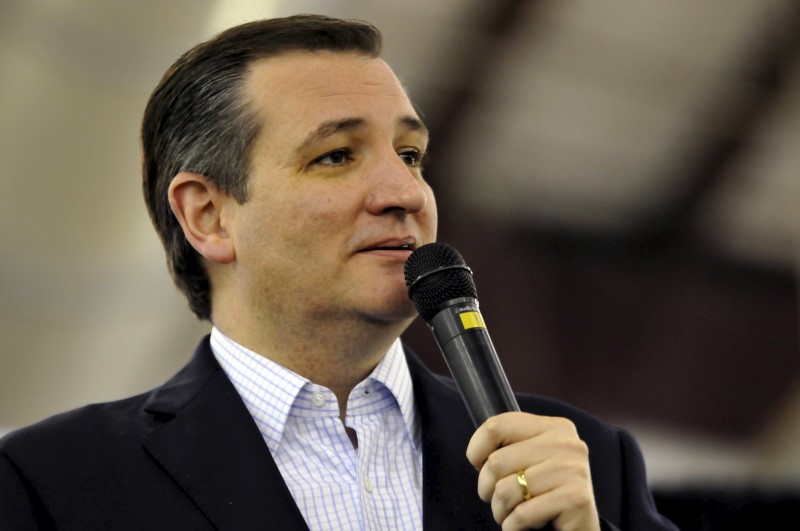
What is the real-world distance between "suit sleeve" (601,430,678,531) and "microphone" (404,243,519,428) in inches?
21.6

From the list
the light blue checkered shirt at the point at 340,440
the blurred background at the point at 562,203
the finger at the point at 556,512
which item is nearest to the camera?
the finger at the point at 556,512

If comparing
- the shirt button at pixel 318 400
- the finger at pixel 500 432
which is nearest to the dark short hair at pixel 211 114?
the shirt button at pixel 318 400

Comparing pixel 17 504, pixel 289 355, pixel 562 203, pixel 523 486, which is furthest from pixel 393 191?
pixel 562 203

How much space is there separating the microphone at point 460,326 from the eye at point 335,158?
285 mm

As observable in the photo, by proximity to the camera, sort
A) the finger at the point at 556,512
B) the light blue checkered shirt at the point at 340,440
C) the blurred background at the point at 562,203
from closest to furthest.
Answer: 1. the finger at the point at 556,512
2. the light blue checkered shirt at the point at 340,440
3. the blurred background at the point at 562,203

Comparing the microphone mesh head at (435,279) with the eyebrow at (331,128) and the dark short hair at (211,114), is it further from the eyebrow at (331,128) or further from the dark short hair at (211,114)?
the dark short hair at (211,114)

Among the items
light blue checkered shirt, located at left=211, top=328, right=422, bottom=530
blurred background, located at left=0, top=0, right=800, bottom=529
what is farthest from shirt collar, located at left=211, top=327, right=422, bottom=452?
blurred background, located at left=0, top=0, right=800, bottom=529

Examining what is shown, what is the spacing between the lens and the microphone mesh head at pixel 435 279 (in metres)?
1.29

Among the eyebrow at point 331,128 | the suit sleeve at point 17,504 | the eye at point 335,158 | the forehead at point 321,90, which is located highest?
the forehead at point 321,90

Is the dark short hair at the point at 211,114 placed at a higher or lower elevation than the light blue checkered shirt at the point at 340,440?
higher

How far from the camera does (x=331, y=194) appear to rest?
1532mm

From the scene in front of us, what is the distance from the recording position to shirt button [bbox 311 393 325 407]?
158 centimetres

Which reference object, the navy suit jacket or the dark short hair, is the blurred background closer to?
the dark short hair

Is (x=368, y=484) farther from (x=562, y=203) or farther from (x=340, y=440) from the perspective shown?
(x=562, y=203)
